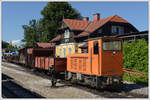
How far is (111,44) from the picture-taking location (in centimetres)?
1046

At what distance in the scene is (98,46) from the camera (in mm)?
10242

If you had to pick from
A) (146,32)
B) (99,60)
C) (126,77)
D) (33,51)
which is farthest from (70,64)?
(146,32)

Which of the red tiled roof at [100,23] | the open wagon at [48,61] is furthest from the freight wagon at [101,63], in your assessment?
the red tiled roof at [100,23]

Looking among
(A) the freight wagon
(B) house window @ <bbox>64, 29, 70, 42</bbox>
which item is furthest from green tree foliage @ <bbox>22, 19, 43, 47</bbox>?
(A) the freight wagon

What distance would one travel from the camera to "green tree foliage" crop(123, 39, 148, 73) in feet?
54.6

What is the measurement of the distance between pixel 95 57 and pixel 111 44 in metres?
1.09

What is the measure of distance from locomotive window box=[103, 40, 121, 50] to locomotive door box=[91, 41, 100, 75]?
0.36 meters

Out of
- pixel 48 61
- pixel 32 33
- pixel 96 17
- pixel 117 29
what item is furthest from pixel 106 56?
pixel 32 33

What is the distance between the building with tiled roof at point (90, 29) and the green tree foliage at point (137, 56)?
12.7 m

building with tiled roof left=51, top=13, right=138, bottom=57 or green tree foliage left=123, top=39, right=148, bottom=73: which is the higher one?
building with tiled roof left=51, top=13, right=138, bottom=57

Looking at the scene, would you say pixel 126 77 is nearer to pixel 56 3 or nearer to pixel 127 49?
pixel 127 49

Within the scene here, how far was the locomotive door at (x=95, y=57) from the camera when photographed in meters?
10.2

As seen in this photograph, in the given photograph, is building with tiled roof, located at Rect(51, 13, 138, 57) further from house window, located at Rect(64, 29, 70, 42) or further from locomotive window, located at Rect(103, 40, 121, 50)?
locomotive window, located at Rect(103, 40, 121, 50)

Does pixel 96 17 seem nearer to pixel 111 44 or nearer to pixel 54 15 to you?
pixel 54 15
